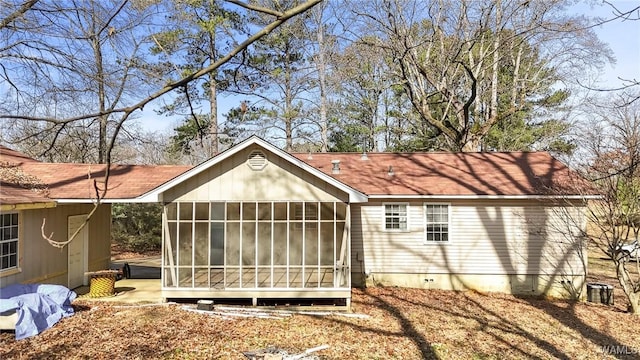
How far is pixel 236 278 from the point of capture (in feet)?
Answer: 38.1

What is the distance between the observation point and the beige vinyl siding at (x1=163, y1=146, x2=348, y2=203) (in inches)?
432

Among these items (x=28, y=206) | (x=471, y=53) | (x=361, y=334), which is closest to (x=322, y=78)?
(x=471, y=53)

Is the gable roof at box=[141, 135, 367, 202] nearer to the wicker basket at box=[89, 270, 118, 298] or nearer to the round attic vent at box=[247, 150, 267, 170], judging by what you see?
the round attic vent at box=[247, 150, 267, 170]

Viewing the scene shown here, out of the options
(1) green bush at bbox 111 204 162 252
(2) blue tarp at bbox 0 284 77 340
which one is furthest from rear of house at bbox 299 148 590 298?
(1) green bush at bbox 111 204 162 252

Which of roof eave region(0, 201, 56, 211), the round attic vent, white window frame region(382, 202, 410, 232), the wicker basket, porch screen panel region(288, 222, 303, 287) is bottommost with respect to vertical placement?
the wicker basket

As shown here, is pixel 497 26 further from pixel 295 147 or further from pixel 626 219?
pixel 295 147

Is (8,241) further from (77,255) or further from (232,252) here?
(232,252)

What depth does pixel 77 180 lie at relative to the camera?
1309 centimetres

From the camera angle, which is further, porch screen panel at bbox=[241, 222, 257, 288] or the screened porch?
porch screen panel at bbox=[241, 222, 257, 288]

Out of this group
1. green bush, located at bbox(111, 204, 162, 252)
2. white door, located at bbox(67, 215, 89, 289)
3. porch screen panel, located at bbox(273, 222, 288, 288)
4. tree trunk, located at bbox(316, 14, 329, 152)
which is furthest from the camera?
green bush, located at bbox(111, 204, 162, 252)

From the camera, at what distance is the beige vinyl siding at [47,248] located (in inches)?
424

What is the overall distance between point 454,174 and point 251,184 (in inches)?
297

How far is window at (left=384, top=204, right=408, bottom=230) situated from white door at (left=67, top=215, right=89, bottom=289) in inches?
365

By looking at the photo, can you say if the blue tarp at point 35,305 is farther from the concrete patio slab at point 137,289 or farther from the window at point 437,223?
the window at point 437,223
